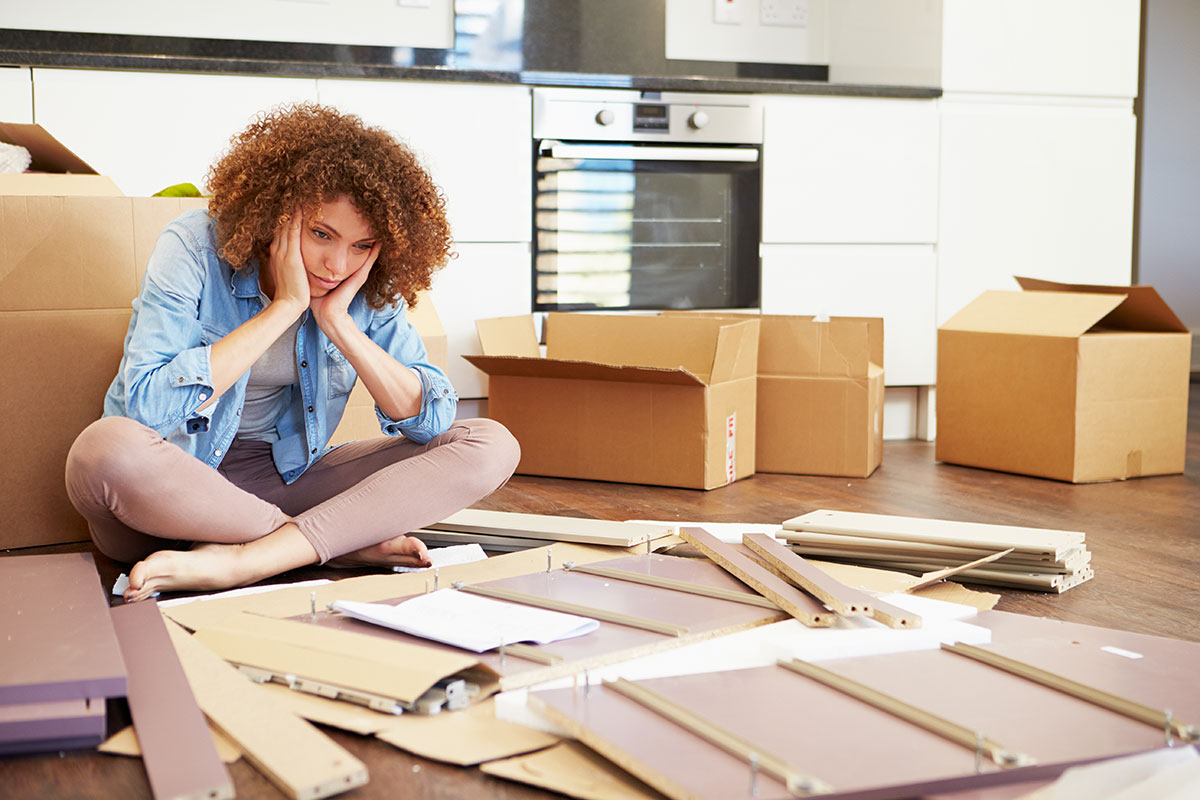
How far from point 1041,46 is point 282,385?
249cm

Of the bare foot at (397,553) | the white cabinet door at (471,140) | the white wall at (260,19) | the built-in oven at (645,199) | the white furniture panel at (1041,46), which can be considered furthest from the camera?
the white furniture panel at (1041,46)

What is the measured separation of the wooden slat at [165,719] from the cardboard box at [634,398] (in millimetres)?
1329

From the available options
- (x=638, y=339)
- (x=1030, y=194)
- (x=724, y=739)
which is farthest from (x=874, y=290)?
(x=724, y=739)

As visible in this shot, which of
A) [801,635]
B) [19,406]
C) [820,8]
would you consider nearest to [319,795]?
[801,635]

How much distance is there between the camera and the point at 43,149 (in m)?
2.19

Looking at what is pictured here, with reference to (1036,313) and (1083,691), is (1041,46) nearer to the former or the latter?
(1036,313)

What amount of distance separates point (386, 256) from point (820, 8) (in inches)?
103

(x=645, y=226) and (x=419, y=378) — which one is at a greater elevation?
(x=645, y=226)

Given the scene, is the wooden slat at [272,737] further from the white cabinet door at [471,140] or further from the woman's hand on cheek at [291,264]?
the white cabinet door at [471,140]

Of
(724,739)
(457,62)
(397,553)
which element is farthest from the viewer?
(457,62)

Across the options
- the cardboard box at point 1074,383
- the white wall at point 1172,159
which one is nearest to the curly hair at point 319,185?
the cardboard box at point 1074,383

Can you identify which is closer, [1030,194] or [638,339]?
[638,339]

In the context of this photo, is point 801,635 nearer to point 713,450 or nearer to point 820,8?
point 713,450

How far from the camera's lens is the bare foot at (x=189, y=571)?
1.57 meters
